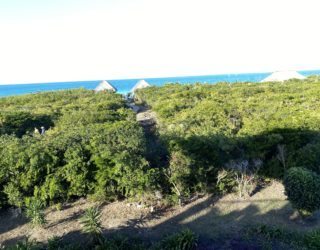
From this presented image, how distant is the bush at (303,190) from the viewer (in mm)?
7457

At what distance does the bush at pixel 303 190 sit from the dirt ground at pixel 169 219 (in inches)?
23.1

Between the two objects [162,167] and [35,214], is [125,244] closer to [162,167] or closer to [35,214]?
[35,214]

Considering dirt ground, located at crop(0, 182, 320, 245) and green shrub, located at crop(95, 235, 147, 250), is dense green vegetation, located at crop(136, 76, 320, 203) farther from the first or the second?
green shrub, located at crop(95, 235, 147, 250)

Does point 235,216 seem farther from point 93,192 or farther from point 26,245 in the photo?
A: point 26,245

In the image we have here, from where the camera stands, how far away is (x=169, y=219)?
8195 mm

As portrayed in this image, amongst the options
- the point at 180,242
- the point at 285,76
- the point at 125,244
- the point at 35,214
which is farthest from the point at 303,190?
the point at 285,76

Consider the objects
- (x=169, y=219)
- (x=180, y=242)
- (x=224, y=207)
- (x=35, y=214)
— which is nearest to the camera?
(x=180, y=242)

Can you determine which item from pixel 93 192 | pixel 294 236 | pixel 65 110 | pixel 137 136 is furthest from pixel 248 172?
pixel 65 110

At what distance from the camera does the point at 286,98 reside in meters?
18.1

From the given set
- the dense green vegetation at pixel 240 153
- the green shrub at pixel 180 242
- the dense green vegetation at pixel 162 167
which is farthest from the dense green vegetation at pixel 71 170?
the green shrub at pixel 180 242

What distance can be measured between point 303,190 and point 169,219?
3.26 meters

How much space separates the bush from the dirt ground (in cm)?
59

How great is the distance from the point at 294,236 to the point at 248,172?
2.72 m

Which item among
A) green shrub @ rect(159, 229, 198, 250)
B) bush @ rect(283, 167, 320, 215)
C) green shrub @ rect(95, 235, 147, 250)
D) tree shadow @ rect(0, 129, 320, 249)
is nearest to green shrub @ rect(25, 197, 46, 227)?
tree shadow @ rect(0, 129, 320, 249)
